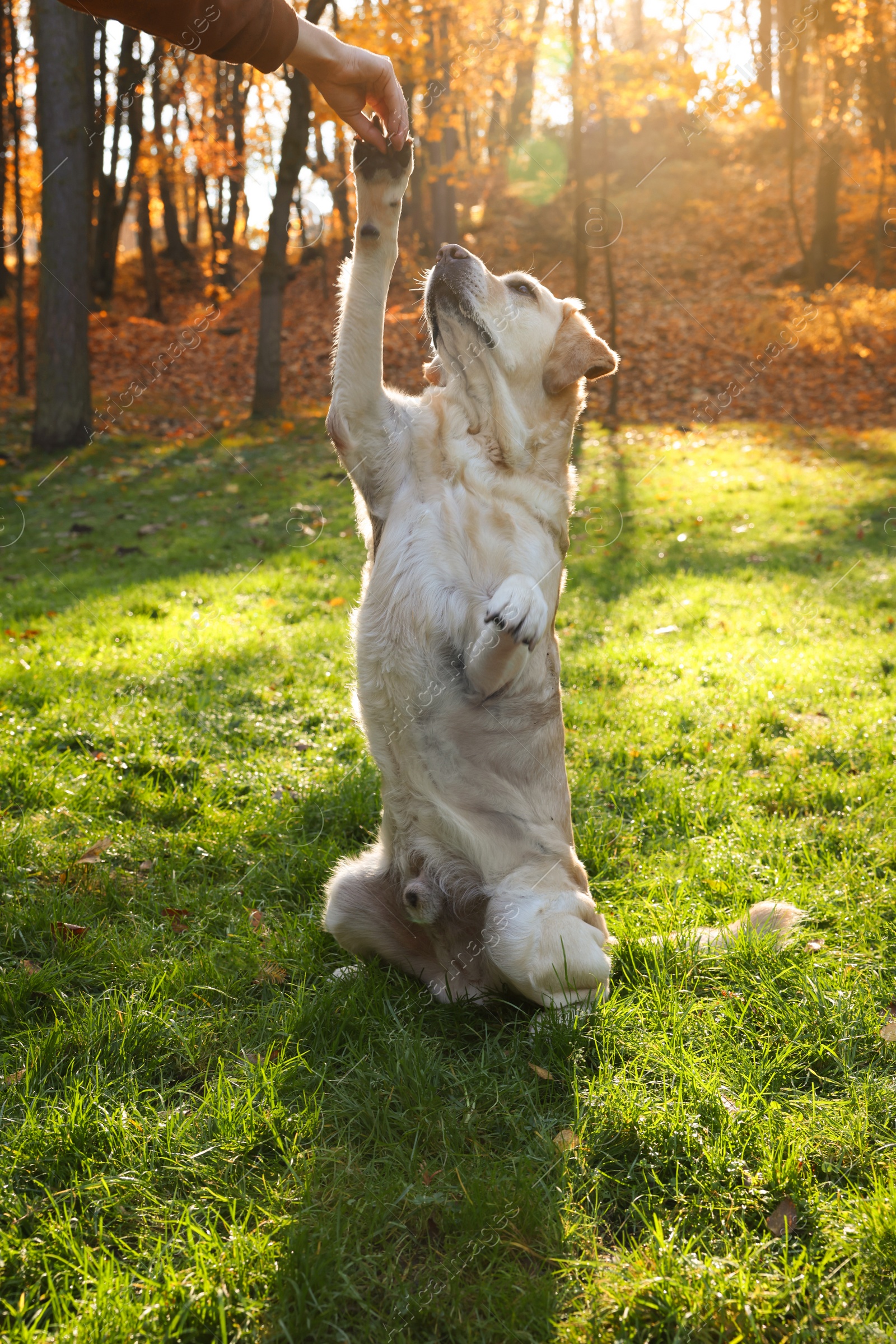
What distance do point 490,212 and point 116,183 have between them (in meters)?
10.7

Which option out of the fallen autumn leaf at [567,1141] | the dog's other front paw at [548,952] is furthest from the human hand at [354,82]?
the fallen autumn leaf at [567,1141]

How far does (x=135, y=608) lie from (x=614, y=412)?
11040 mm

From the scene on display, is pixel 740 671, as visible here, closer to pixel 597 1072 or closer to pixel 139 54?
pixel 597 1072

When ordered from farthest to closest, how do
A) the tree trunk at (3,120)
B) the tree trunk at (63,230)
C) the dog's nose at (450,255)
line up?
the tree trunk at (3,120)
the tree trunk at (63,230)
the dog's nose at (450,255)

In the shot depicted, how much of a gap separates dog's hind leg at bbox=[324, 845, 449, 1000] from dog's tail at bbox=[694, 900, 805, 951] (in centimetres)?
108

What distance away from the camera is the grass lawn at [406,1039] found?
81.0 inches

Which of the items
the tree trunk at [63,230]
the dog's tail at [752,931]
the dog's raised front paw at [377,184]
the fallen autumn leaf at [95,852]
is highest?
the tree trunk at [63,230]

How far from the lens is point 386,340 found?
744 inches

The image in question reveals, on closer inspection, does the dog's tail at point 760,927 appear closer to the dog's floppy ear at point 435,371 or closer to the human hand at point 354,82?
the dog's floppy ear at point 435,371

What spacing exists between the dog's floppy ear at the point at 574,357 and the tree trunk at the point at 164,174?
2084cm

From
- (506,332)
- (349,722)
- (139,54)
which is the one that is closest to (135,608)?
(349,722)

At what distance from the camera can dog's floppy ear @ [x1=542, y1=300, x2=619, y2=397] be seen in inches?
133

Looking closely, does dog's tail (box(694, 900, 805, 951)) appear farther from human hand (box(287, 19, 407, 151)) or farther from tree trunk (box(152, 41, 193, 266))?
tree trunk (box(152, 41, 193, 266))

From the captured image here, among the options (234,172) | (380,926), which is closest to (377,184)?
(380,926)
